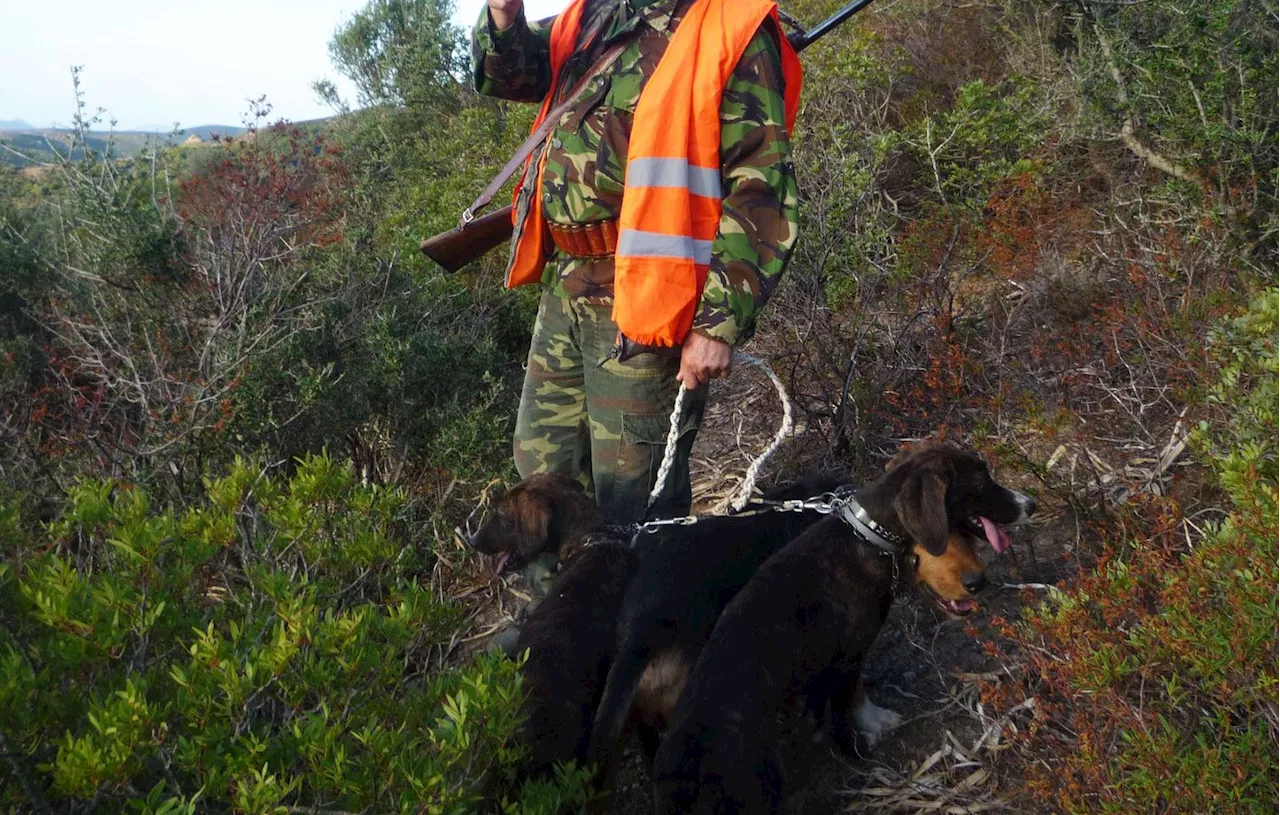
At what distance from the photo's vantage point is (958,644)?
3.47 meters

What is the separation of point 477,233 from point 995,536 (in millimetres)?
2212

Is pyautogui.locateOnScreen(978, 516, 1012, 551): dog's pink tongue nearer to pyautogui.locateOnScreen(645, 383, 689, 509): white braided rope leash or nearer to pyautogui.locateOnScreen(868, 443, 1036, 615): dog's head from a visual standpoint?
pyautogui.locateOnScreen(868, 443, 1036, 615): dog's head

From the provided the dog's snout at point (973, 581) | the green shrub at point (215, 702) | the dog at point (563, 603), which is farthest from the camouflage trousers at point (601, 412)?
the green shrub at point (215, 702)

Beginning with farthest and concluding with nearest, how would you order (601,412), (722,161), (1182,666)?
(601,412) → (722,161) → (1182,666)

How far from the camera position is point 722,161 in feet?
9.37

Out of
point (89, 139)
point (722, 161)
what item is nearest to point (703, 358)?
point (722, 161)

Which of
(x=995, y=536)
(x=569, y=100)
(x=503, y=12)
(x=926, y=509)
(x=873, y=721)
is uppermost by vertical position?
(x=503, y=12)

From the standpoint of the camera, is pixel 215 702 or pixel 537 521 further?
pixel 537 521

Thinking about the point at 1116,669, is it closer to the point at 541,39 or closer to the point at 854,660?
the point at 854,660

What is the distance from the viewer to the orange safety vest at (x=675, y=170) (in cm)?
272

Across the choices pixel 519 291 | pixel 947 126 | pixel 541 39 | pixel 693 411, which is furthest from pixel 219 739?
pixel 947 126

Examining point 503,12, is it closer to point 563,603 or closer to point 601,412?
point 601,412

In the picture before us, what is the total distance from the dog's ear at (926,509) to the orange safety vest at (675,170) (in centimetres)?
94

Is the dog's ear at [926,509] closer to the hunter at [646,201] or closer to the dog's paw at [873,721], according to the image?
the dog's paw at [873,721]
